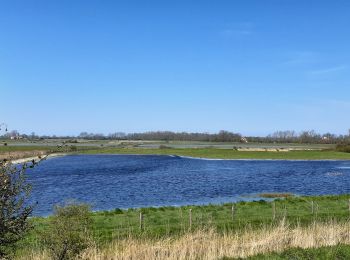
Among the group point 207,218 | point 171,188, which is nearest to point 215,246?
point 207,218

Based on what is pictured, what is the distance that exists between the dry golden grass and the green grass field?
3.43 m

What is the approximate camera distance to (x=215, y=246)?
1552 cm

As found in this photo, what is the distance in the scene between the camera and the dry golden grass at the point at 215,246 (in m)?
14.2

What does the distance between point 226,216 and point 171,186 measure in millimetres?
27811

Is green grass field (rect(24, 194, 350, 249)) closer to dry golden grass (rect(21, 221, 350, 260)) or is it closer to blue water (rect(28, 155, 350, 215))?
dry golden grass (rect(21, 221, 350, 260))

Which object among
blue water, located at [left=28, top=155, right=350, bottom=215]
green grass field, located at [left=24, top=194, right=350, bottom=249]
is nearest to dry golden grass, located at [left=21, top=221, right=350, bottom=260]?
green grass field, located at [left=24, top=194, right=350, bottom=249]

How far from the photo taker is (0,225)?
27.0 feet

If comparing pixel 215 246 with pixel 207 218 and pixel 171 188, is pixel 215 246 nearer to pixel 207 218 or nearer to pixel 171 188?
pixel 207 218

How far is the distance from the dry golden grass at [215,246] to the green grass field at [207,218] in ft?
11.2

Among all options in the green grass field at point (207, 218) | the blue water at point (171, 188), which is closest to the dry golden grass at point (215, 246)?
the green grass field at point (207, 218)

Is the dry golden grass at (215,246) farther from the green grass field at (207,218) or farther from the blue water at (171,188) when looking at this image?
the blue water at (171,188)

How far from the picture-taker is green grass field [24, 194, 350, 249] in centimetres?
2339

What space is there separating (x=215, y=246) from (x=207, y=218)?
1261 cm

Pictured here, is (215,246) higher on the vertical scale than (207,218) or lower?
higher
